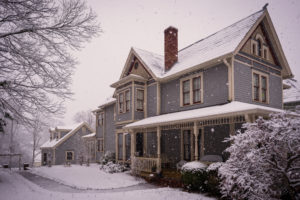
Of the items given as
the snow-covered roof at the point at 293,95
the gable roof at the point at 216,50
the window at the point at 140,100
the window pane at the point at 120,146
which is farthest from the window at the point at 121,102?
the snow-covered roof at the point at 293,95

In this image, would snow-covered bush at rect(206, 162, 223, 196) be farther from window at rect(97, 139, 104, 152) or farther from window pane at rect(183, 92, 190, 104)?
window at rect(97, 139, 104, 152)

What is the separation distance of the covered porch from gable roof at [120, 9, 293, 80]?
2.91 metres

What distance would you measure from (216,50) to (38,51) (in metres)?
9.83

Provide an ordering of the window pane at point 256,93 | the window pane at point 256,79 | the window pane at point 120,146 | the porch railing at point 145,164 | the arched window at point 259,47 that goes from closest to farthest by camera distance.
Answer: the window pane at point 256,93 → the window pane at point 256,79 → the porch railing at point 145,164 → the arched window at point 259,47 → the window pane at point 120,146

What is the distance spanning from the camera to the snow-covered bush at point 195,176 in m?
10.9

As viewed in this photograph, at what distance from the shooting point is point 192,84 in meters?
15.6

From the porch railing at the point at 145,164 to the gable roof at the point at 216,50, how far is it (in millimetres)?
5639

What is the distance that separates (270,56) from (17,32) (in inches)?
572

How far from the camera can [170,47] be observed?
1905 cm

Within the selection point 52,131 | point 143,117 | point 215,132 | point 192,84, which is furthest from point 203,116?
point 52,131

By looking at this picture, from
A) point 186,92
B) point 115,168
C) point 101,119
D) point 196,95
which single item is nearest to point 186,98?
point 186,92

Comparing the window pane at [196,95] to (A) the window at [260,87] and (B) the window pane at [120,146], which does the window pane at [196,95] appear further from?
(B) the window pane at [120,146]

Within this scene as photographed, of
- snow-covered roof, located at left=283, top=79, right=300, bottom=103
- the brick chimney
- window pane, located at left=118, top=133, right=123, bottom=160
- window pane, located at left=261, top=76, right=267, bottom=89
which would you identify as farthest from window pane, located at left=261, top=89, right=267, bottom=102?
window pane, located at left=118, top=133, right=123, bottom=160

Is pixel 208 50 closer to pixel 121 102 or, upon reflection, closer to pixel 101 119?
pixel 121 102
